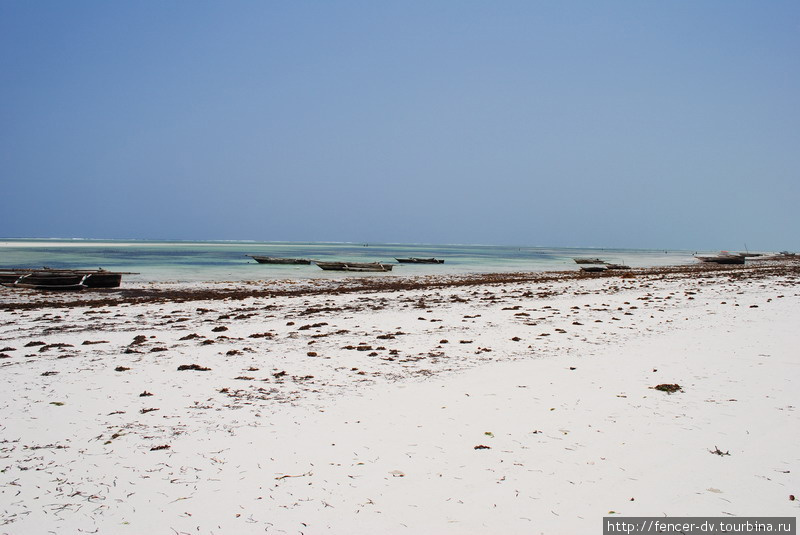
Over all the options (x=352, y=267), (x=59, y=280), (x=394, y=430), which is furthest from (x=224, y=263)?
(x=394, y=430)

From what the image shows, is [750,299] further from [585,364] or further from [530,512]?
[530,512]

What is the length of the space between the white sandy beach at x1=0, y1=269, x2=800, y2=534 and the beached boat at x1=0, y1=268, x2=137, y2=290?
16498 millimetres

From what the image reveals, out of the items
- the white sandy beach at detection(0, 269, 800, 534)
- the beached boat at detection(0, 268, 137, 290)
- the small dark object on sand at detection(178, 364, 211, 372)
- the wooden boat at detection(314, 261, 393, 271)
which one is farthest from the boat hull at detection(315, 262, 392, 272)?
the small dark object on sand at detection(178, 364, 211, 372)

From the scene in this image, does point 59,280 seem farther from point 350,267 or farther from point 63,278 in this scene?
point 350,267

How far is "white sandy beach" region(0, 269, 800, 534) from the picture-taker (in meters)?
3.77

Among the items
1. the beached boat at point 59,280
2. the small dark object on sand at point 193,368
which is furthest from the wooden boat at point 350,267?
the small dark object on sand at point 193,368

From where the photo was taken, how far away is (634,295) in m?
18.4

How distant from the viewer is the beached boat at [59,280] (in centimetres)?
2470

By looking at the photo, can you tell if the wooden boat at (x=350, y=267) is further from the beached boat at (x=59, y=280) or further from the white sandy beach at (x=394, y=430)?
the white sandy beach at (x=394, y=430)

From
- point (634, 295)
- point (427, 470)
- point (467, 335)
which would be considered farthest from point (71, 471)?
point (634, 295)

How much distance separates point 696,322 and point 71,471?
13.0 m

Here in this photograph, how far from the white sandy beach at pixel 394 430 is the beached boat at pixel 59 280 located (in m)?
16.5

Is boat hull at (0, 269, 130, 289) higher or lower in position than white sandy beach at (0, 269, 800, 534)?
higher

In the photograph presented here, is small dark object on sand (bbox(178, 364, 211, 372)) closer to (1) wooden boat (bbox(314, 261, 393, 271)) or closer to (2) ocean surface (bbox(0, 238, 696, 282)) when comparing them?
(2) ocean surface (bbox(0, 238, 696, 282))
